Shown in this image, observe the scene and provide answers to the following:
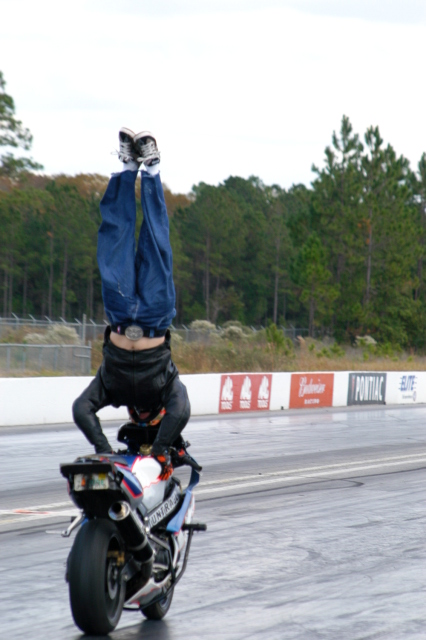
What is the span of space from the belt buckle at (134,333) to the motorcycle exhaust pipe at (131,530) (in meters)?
0.93

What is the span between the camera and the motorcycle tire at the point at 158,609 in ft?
18.1

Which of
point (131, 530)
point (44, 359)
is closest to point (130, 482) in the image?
point (131, 530)

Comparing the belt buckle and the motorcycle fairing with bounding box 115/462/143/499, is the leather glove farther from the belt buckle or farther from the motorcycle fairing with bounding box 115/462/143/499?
the belt buckle

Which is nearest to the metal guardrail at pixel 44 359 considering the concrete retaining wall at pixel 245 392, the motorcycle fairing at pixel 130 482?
the concrete retaining wall at pixel 245 392

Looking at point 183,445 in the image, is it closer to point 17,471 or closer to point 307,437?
point 17,471

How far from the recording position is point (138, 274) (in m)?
5.16

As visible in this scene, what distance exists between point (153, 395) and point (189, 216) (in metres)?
87.2

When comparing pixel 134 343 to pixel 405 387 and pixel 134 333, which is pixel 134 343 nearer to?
pixel 134 333

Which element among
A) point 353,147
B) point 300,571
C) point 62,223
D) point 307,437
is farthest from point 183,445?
point 62,223

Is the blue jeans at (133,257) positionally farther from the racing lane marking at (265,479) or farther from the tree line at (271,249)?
the tree line at (271,249)

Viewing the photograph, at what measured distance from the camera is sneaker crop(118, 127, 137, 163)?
509 cm

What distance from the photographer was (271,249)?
94625 millimetres

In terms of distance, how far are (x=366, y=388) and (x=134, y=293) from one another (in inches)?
1040

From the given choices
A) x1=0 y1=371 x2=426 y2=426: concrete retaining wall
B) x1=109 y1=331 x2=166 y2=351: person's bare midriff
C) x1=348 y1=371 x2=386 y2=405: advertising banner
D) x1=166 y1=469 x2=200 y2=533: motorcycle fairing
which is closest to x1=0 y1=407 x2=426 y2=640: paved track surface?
x1=166 y1=469 x2=200 y2=533: motorcycle fairing
